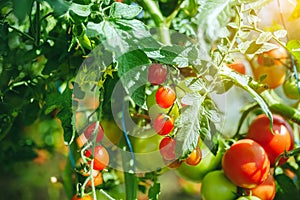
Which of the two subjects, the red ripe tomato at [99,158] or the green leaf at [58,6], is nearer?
the green leaf at [58,6]

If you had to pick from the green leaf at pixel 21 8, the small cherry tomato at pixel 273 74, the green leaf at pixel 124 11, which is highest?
the green leaf at pixel 21 8

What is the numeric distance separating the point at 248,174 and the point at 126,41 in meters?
0.35

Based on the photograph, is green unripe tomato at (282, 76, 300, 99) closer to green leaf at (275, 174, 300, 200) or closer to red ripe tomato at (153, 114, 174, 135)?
green leaf at (275, 174, 300, 200)

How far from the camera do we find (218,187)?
34.6 inches

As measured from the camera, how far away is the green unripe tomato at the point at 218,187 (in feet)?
2.88

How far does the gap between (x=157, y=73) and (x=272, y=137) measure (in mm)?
299

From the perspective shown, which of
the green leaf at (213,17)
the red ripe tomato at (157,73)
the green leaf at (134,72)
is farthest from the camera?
the red ripe tomato at (157,73)

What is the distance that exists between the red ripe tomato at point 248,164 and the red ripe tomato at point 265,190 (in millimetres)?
16

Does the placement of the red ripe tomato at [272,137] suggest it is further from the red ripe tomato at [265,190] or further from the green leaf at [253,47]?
the green leaf at [253,47]

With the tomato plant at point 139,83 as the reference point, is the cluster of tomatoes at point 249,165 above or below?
below

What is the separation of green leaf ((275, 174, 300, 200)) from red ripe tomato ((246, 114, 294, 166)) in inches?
1.5

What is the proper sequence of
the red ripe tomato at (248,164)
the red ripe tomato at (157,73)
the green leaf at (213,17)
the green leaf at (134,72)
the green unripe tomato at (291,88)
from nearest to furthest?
the green leaf at (213,17), the green leaf at (134,72), the red ripe tomato at (157,73), the red ripe tomato at (248,164), the green unripe tomato at (291,88)

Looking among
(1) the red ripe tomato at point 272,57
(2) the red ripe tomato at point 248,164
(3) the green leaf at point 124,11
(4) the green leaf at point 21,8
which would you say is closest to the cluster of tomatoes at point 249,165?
(2) the red ripe tomato at point 248,164

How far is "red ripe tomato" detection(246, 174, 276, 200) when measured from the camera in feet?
2.82
